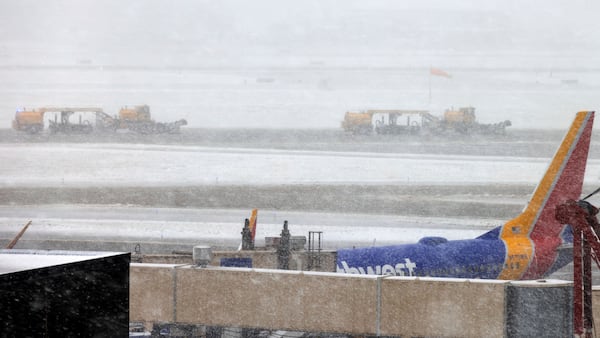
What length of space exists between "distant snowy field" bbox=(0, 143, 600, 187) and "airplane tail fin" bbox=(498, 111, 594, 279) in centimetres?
2784

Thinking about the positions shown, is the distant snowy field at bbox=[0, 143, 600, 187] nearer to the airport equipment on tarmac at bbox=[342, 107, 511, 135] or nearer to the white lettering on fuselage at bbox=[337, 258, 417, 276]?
the airport equipment on tarmac at bbox=[342, 107, 511, 135]

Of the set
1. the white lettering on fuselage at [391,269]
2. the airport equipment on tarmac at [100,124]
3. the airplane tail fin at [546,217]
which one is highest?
the airport equipment on tarmac at [100,124]

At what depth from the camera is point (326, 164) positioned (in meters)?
65.6

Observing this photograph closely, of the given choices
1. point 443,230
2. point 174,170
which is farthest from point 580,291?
point 174,170

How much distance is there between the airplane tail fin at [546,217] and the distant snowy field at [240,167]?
2784cm

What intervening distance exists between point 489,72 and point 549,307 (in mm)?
162679

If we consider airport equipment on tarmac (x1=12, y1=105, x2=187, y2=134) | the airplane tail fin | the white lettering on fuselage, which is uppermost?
airport equipment on tarmac (x1=12, y1=105, x2=187, y2=134)

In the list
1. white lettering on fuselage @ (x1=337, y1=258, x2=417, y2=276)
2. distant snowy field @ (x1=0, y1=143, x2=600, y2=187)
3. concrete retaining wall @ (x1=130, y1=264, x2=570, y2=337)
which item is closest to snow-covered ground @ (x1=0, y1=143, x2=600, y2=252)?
distant snowy field @ (x1=0, y1=143, x2=600, y2=187)

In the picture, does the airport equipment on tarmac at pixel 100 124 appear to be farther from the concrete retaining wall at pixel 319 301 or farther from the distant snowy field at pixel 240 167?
the concrete retaining wall at pixel 319 301

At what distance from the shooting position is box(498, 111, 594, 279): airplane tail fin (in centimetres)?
2800

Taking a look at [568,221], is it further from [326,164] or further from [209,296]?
[326,164]

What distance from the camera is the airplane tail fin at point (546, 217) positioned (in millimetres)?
28000

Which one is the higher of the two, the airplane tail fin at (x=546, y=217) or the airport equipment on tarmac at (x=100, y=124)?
the airport equipment on tarmac at (x=100, y=124)

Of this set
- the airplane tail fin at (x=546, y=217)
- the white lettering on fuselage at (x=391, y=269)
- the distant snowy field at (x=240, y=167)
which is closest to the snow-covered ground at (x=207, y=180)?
the distant snowy field at (x=240, y=167)
